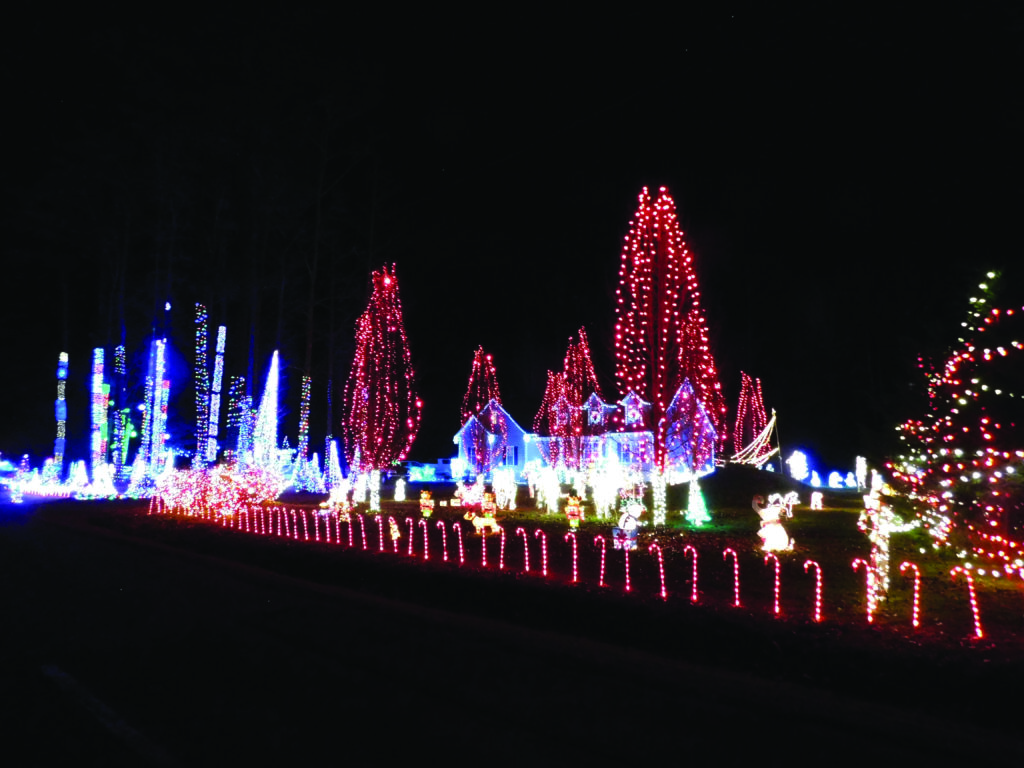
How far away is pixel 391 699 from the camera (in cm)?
639

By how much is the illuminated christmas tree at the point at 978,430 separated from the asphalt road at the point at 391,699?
3.29 metres

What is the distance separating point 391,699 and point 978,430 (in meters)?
6.39

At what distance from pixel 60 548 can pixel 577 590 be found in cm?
1328

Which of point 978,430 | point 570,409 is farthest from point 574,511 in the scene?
point 570,409

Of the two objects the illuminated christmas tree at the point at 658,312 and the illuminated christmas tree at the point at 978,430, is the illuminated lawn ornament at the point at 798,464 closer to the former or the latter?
the illuminated christmas tree at the point at 658,312

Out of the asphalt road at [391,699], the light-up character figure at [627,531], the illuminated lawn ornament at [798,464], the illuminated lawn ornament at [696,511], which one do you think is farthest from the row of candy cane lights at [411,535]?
the illuminated lawn ornament at [798,464]

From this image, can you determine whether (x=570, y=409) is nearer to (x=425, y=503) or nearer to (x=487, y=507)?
(x=425, y=503)

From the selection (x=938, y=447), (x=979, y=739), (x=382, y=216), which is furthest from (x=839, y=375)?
(x=979, y=739)

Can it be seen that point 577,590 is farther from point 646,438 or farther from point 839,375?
point 839,375

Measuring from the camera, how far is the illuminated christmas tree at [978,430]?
7902 mm

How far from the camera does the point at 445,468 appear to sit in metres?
54.3

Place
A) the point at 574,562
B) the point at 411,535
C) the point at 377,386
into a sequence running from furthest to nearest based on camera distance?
the point at 377,386
the point at 411,535
the point at 574,562

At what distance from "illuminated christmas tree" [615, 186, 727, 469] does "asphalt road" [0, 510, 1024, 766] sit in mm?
11618

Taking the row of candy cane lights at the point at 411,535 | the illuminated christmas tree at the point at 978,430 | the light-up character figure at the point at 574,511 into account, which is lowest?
the row of candy cane lights at the point at 411,535
